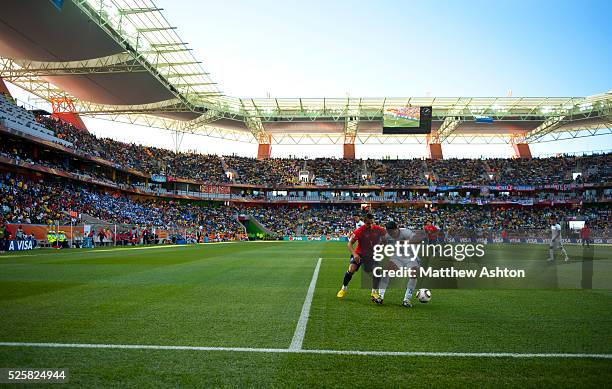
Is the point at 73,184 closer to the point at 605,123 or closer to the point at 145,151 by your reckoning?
the point at 145,151

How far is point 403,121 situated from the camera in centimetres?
4925

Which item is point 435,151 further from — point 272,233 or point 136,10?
point 136,10

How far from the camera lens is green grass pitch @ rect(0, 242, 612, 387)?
4.38 meters

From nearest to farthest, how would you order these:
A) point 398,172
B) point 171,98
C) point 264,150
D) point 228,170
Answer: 1. point 171,98
2. point 228,170
3. point 398,172
4. point 264,150

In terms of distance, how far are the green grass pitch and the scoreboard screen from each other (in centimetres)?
3914

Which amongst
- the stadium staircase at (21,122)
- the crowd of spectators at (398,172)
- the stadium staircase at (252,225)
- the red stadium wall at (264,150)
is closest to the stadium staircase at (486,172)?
the crowd of spectators at (398,172)

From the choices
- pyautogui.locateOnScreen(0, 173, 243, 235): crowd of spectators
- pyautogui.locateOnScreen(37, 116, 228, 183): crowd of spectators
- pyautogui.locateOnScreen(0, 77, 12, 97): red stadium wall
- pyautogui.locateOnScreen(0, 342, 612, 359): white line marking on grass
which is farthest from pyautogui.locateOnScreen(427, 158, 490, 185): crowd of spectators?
pyautogui.locateOnScreen(0, 342, 612, 359): white line marking on grass

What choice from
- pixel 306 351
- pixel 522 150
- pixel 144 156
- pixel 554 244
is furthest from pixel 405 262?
pixel 522 150

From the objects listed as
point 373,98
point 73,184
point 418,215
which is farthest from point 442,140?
point 73,184

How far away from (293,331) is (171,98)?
4438 centimetres

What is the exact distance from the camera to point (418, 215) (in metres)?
65.8

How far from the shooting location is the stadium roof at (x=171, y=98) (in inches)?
1193

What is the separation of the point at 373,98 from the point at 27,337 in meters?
52.1

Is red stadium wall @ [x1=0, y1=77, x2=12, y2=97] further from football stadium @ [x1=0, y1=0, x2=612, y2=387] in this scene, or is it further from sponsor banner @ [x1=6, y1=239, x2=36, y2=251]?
sponsor banner @ [x1=6, y1=239, x2=36, y2=251]
